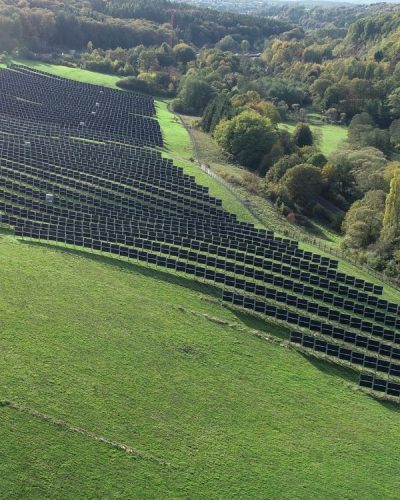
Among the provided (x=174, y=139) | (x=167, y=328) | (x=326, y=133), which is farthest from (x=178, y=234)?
(x=326, y=133)

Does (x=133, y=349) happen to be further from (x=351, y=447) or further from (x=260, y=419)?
(x=351, y=447)

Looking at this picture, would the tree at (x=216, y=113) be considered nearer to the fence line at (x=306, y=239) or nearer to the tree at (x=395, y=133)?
the fence line at (x=306, y=239)

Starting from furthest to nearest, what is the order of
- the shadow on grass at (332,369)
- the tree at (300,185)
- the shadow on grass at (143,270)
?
the tree at (300,185) → the shadow on grass at (143,270) → the shadow on grass at (332,369)

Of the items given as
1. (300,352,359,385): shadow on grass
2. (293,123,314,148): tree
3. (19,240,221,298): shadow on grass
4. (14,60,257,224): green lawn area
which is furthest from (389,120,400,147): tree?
(300,352,359,385): shadow on grass

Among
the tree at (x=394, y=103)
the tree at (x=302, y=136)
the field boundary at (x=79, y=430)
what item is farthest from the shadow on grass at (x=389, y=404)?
the tree at (x=394, y=103)

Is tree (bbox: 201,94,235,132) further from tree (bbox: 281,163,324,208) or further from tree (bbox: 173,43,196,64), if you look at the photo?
tree (bbox: 173,43,196,64)
